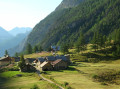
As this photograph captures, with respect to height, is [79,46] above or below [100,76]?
above

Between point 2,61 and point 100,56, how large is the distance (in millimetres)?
72831

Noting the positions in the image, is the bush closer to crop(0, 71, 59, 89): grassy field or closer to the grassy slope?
the grassy slope

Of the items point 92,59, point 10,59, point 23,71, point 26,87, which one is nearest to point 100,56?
point 92,59

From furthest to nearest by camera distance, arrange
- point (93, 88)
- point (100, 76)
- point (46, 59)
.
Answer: point (46, 59), point (100, 76), point (93, 88)

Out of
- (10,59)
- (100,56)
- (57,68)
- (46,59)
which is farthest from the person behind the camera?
(10,59)

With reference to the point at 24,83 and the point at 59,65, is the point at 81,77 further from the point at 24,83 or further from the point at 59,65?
the point at 59,65

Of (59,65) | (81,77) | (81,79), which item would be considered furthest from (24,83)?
(59,65)

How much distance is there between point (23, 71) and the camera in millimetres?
75125

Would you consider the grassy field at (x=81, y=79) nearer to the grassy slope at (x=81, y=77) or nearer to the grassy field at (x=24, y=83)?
the grassy slope at (x=81, y=77)

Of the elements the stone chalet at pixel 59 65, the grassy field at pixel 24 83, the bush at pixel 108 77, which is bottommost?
the bush at pixel 108 77

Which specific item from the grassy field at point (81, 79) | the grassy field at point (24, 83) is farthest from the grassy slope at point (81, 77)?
the grassy field at point (24, 83)

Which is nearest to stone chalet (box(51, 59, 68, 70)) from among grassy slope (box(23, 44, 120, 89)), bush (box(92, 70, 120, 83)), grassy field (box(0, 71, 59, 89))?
grassy slope (box(23, 44, 120, 89))

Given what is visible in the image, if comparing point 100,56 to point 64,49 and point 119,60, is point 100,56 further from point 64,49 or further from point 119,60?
point 64,49

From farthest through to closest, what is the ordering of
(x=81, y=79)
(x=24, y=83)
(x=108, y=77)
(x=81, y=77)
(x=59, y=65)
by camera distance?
(x=59, y=65) → (x=108, y=77) → (x=81, y=77) → (x=81, y=79) → (x=24, y=83)
